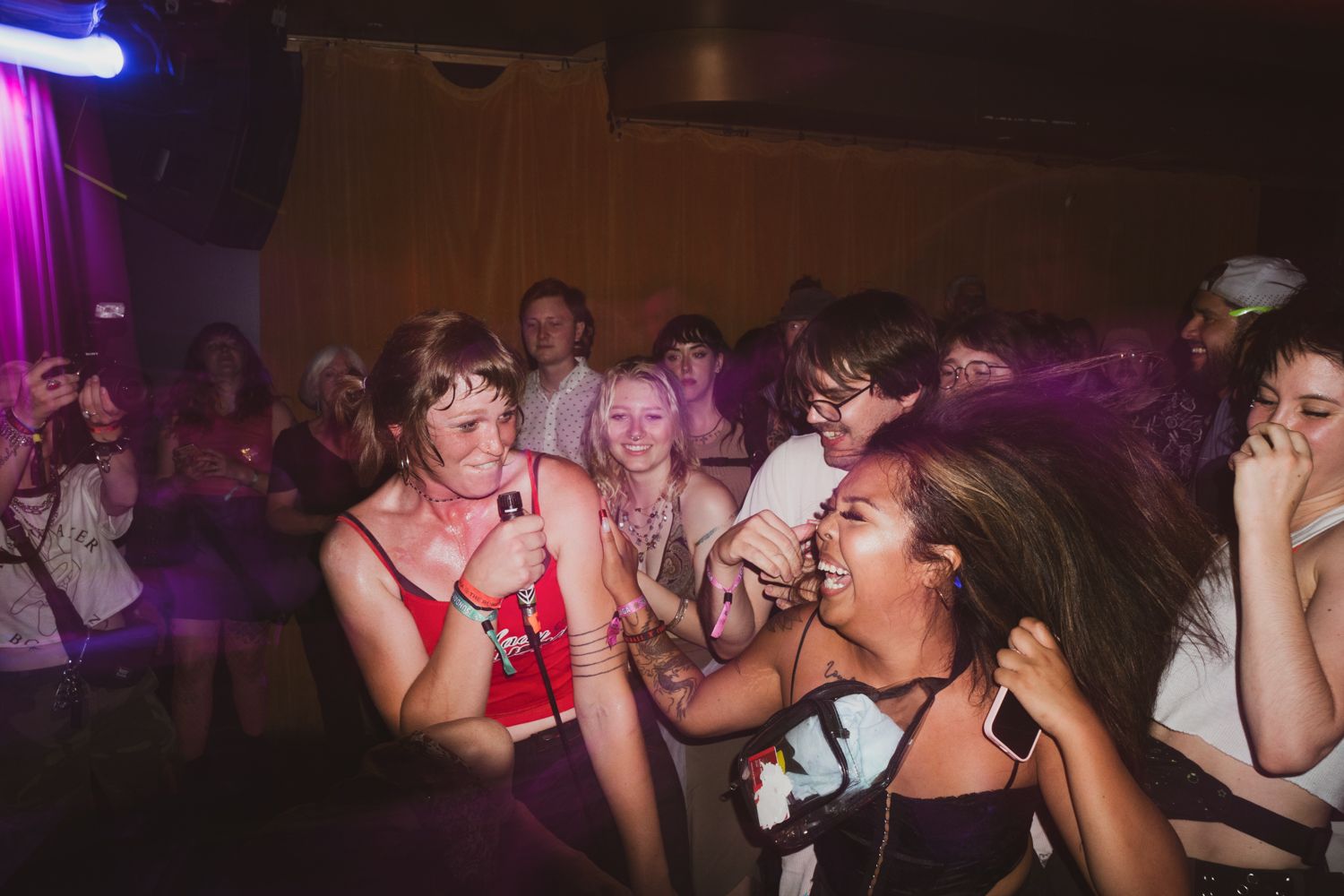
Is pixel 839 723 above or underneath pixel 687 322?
underneath

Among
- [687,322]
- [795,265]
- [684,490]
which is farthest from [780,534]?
[795,265]

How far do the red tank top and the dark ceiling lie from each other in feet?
14.5

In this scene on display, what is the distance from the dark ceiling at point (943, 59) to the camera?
17.6 ft

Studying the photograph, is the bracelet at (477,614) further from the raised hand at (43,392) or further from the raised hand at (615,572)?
the raised hand at (43,392)

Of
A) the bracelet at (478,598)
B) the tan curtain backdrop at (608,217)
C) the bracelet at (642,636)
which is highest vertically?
the tan curtain backdrop at (608,217)

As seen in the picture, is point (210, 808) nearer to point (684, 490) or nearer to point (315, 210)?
point (684, 490)

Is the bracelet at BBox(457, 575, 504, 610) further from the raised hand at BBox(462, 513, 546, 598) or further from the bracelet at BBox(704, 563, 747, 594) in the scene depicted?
the bracelet at BBox(704, 563, 747, 594)

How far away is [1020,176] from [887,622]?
7.66 metres

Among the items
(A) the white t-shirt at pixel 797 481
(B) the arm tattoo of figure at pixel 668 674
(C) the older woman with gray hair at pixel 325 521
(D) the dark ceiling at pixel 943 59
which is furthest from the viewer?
(D) the dark ceiling at pixel 943 59

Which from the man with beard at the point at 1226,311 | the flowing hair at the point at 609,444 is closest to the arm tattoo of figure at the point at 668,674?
the flowing hair at the point at 609,444

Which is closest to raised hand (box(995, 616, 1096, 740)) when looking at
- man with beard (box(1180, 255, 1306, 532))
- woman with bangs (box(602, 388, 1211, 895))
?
woman with bangs (box(602, 388, 1211, 895))

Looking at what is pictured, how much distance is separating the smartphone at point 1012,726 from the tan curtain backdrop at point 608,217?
5.25 meters

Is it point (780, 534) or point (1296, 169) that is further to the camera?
point (1296, 169)

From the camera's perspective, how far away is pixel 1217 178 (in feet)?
28.9
